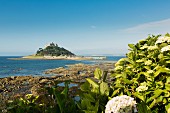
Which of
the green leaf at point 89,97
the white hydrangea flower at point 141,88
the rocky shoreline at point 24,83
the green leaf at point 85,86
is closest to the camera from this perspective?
the white hydrangea flower at point 141,88

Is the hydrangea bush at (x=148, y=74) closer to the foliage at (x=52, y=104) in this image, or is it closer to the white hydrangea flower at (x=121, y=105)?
the white hydrangea flower at (x=121, y=105)

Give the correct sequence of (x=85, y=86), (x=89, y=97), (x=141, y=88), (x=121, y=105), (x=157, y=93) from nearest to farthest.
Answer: (x=121, y=105) < (x=157, y=93) < (x=141, y=88) < (x=89, y=97) < (x=85, y=86)

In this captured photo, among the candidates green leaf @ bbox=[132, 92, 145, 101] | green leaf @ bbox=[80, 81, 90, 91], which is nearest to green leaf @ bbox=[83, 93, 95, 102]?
green leaf @ bbox=[80, 81, 90, 91]

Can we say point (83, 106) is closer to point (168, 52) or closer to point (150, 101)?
point (150, 101)

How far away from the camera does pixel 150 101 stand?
3736 mm

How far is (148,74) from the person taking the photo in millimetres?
3816

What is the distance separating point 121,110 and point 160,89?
843mm

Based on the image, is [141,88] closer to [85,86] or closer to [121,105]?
[121,105]

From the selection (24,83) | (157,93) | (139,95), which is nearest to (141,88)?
(139,95)

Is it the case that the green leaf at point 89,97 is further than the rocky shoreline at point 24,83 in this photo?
No

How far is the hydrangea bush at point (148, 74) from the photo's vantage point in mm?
3645

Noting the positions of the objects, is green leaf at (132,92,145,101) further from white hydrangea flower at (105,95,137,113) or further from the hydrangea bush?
white hydrangea flower at (105,95,137,113)

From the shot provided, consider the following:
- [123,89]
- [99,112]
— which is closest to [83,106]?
[99,112]

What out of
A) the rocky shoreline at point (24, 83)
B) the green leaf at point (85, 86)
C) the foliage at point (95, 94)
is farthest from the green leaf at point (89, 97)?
the rocky shoreline at point (24, 83)
